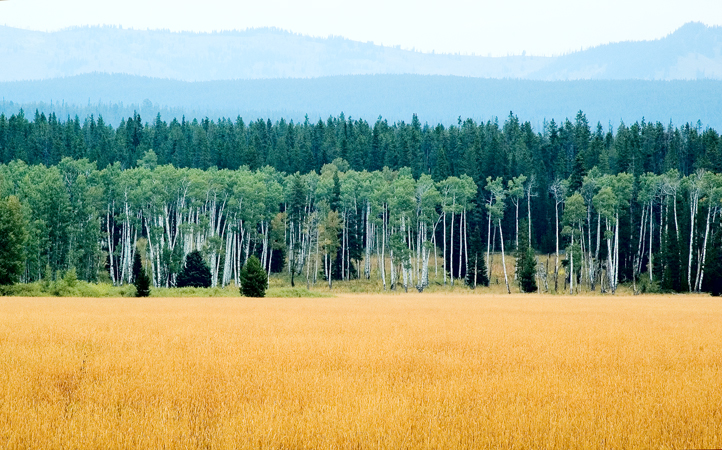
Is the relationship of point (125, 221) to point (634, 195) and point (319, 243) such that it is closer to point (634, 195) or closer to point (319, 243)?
point (319, 243)

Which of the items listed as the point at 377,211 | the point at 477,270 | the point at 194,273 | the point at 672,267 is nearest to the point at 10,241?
the point at 194,273

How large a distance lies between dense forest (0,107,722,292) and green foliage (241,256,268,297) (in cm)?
2109

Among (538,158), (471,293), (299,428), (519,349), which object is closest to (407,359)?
(519,349)

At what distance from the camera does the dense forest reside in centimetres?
7756

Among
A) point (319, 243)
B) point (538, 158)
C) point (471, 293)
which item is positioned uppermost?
point (538, 158)

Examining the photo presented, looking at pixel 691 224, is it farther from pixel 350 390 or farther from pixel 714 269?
pixel 350 390

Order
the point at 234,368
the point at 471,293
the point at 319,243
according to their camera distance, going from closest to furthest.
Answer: the point at 234,368, the point at 471,293, the point at 319,243

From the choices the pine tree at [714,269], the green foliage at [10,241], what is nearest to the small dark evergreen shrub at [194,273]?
the green foliage at [10,241]

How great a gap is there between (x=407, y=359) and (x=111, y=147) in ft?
384

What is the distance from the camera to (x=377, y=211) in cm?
8638

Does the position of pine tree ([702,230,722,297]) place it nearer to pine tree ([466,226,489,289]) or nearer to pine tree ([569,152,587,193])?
pine tree ([569,152,587,193])

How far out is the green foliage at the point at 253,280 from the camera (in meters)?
56.1

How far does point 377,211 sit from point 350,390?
2904 inches

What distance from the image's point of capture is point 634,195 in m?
94.4
